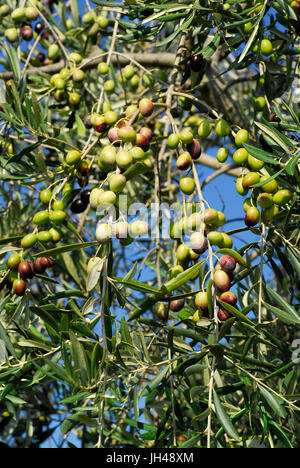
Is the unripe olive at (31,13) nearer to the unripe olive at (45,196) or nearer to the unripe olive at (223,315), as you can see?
the unripe olive at (45,196)

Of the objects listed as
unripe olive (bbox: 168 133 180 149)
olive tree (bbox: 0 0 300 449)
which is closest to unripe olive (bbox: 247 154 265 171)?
olive tree (bbox: 0 0 300 449)

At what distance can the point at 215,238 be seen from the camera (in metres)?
1.27

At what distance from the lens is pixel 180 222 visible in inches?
57.6

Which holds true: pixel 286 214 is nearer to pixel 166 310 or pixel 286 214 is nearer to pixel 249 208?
pixel 249 208

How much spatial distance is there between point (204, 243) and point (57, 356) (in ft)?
1.83

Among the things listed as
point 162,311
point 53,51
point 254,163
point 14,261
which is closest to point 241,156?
point 254,163

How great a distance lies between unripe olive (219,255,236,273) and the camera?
1253mm

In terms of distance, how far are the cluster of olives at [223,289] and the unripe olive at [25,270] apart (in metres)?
Result: 0.52

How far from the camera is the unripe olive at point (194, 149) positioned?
154 centimetres

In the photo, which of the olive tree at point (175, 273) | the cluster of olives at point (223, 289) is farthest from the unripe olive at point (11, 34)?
the cluster of olives at point (223, 289)

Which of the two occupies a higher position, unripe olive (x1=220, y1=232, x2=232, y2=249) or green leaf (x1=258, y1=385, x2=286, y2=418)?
unripe olive (x1=220, y1=232, x2=232, y2=249)

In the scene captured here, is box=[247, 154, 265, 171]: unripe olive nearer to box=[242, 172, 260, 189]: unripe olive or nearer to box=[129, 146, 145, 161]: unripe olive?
box=[242, 172, 260, 189]: unripe olive

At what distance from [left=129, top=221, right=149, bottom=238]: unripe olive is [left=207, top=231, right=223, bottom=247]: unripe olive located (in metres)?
0.17
